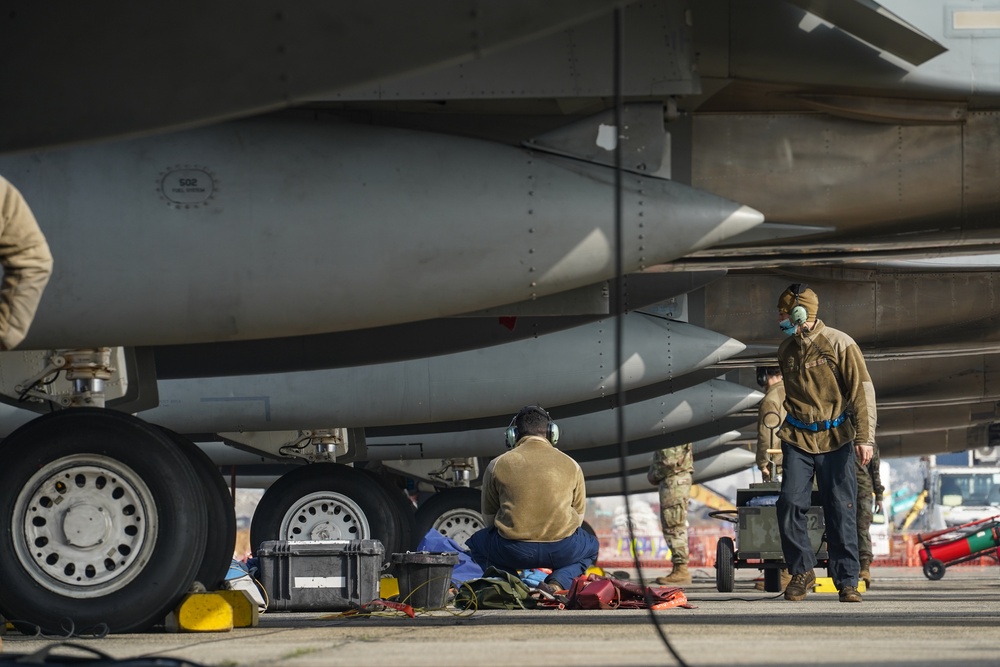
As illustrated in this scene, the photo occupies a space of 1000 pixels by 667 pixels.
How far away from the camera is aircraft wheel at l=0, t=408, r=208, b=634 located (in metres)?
5.61

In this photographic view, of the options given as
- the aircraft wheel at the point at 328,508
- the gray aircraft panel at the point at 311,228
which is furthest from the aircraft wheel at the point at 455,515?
the gray aircraft panel at the point at 311,228

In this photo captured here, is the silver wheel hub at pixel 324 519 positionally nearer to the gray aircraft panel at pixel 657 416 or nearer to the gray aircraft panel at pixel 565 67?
the gray aircraft panel at pixel 657 416

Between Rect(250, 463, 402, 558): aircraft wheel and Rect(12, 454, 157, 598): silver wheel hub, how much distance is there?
506 cm

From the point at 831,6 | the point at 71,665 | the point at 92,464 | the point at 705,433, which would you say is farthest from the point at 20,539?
the point at 705,433

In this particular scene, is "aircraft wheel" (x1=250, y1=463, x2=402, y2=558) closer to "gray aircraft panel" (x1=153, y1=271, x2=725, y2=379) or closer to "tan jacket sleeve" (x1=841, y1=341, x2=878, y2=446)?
"gray aircraft panel" (x1=153, y1=271, x2=725, y2=379)

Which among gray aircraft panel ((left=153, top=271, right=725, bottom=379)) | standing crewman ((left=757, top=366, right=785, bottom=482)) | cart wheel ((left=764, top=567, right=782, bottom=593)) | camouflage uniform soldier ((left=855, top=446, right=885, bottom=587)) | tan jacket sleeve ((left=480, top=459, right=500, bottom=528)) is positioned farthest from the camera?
camouflage uniform soldier ((left=855, top=446, right=885, bottom=587))

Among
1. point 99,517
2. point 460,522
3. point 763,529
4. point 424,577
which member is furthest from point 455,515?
point 99,517

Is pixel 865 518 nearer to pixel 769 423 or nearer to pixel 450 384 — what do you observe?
pixel 769 423

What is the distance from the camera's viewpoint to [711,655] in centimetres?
400

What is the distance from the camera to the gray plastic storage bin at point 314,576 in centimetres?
791

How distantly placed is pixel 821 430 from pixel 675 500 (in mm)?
7191

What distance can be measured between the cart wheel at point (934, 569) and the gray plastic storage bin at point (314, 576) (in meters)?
11.7

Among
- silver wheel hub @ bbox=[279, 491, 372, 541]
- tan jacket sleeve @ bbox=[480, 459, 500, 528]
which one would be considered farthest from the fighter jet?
silver wheel hub @ bbox=[279, 491, 372, 541]

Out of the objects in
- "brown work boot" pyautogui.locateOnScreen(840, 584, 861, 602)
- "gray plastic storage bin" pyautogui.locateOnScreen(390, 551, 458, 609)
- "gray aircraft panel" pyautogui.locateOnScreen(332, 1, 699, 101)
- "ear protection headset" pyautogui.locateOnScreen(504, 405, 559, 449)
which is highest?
"gray aircraft panel" pyautogui.locateOnScreen(332, 1, 699, 101)
